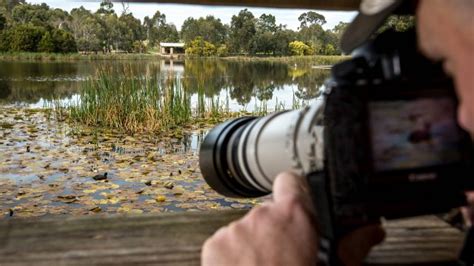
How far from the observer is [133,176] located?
134 inches

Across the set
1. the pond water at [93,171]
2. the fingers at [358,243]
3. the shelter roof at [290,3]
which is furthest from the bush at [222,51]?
the fingers at [358,243]

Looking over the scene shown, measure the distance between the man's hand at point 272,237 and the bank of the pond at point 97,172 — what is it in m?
2.17

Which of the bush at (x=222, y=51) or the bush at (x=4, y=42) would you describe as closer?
the bush at (x=4, y=42)

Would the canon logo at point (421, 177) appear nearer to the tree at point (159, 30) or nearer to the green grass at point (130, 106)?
the green grass at point (130, 106)

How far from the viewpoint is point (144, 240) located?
0.61m

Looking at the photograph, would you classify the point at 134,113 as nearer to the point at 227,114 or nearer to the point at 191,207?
the point at 227,114

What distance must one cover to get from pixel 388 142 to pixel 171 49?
28.2 m

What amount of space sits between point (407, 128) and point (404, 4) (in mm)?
90

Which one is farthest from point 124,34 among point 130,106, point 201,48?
point 130,106

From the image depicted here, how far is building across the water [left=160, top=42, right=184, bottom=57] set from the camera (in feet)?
91.7

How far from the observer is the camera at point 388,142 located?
1.26ft

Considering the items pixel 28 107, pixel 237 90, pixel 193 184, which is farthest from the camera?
pixel 237 90

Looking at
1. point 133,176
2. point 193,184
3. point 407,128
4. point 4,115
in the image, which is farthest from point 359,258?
point 4,115

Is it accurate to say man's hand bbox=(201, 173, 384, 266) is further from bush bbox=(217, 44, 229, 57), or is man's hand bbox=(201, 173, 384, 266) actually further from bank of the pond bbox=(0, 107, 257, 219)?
bush bbox=(217, 44, 229, 57)
